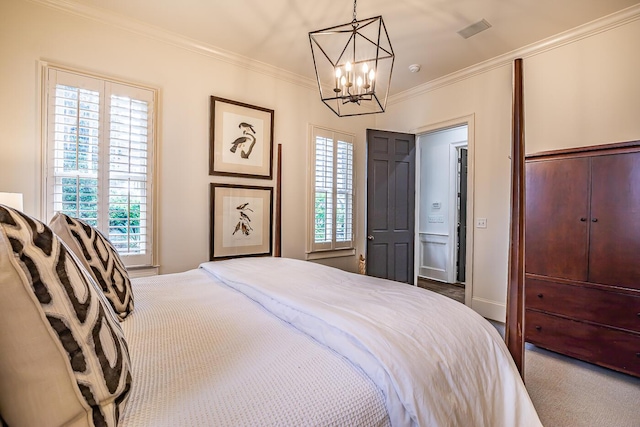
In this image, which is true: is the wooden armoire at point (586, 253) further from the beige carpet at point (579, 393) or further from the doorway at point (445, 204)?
the doorway at point (445, 204)

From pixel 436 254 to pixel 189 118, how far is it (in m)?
4.63

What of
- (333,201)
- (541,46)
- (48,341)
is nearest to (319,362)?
(48,341)

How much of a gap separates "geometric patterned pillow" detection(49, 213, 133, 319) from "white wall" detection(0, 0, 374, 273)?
1.47 metres

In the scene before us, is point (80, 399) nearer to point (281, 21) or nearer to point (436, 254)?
point (281, 21)

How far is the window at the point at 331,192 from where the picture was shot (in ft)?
13.0

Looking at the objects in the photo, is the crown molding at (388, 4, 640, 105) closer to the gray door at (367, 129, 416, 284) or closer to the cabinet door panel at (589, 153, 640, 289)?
the gray door at (367, 129, 416, 284)

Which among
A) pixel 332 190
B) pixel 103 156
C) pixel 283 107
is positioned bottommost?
pixel 332 190

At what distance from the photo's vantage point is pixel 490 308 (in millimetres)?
3375

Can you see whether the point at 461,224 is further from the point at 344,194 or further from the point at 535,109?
the point at 535,109

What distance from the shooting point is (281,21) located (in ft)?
8.99

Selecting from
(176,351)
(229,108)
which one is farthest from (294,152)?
(176,351)

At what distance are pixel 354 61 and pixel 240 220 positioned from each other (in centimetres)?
206

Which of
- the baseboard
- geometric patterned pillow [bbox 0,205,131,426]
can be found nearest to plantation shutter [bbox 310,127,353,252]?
the baseboard

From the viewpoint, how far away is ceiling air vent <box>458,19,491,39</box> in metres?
2.75
